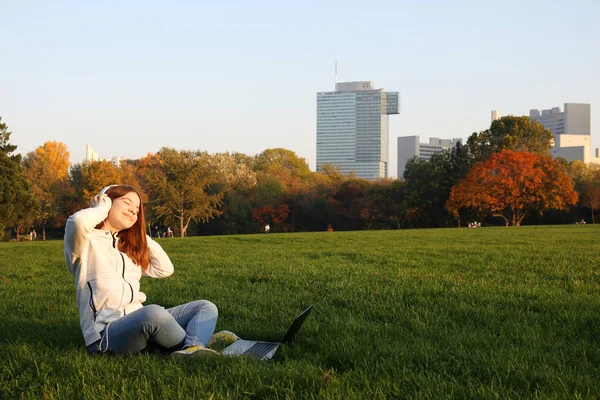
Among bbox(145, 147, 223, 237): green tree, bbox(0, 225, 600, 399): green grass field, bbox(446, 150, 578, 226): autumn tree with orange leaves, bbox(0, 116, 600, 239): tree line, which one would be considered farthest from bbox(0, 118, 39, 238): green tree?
bbox(446, 150, 578, 226): autumn tree with orange leaves

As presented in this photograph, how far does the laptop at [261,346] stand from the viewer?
4.10 m

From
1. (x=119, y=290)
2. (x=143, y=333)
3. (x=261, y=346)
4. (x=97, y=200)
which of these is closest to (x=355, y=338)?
(x=261, y=346)

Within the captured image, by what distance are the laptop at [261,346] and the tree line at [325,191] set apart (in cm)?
3315

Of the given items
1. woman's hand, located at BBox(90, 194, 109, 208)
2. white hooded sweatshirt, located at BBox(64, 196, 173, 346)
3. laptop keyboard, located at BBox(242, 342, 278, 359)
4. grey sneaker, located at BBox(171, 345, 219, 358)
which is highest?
woman's hand, located at BBox(90, 194, 109, 208)

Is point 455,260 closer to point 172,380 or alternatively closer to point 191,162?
point 172,380

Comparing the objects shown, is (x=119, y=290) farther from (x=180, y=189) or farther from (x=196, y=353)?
(x=180, y=189)

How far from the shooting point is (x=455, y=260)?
10.8m

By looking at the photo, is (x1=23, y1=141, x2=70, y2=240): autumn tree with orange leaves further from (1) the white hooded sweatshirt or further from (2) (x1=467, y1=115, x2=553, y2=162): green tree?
(1) the white hooded sweatshirt

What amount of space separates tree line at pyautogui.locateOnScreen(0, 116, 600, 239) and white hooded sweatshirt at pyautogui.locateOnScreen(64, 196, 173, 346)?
32907 mm

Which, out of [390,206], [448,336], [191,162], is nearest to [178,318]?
[448,336]

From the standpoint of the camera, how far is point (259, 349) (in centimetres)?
425

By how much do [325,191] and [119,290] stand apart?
196 ft

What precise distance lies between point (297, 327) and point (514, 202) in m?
45.0

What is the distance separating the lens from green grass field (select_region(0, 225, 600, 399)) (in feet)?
11.0
